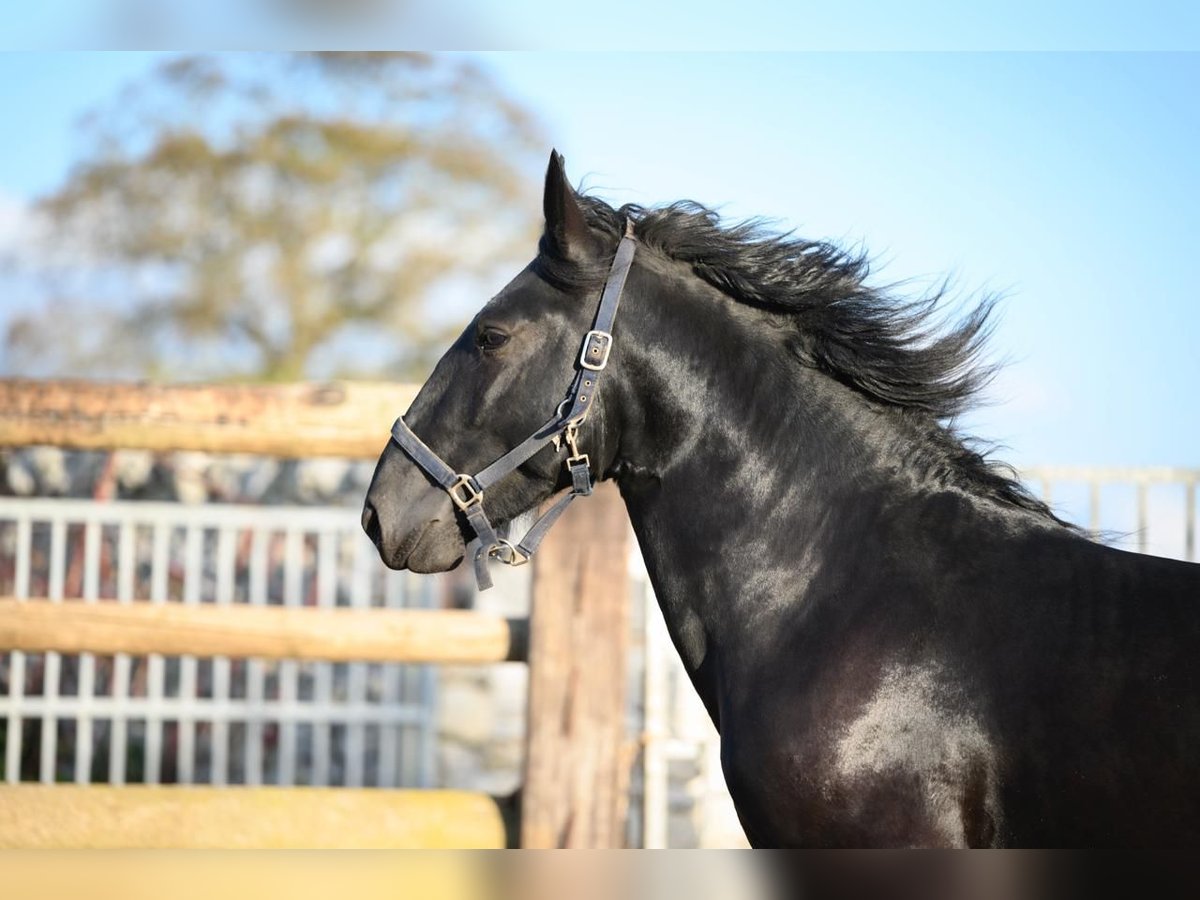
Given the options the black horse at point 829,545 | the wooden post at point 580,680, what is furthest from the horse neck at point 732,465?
the wooden post at point 580,680

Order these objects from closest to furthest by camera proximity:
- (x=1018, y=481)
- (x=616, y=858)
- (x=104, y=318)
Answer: (x=616, y=858), (x=1018, y=481), (x=104, y=318)

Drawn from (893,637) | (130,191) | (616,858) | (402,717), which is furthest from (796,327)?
(130,191)

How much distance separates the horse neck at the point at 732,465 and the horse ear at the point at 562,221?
0.66 feet

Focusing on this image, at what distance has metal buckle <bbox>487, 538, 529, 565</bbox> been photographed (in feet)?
9.41

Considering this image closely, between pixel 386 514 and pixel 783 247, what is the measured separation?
47.6 inches

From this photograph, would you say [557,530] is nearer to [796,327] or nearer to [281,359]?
[796,327]

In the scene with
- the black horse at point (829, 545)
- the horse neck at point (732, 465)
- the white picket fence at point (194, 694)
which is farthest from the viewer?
the white picket fence at point (194, 694)

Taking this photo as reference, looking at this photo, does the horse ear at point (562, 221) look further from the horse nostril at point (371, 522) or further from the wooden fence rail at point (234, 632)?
the wooden fence rail at point (234, 632)

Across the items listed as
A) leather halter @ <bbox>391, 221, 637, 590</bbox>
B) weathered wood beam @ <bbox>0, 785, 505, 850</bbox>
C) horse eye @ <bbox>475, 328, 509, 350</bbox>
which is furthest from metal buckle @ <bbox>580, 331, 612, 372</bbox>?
weathered wood beam @ <bbox>0, 785, 505, 850</bbox>

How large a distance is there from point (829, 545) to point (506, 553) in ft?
2.67

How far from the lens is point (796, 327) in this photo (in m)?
2.81

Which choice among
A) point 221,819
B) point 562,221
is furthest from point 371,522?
point 221,819

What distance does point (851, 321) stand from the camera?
2.77 meters

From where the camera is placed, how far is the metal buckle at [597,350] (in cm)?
275
